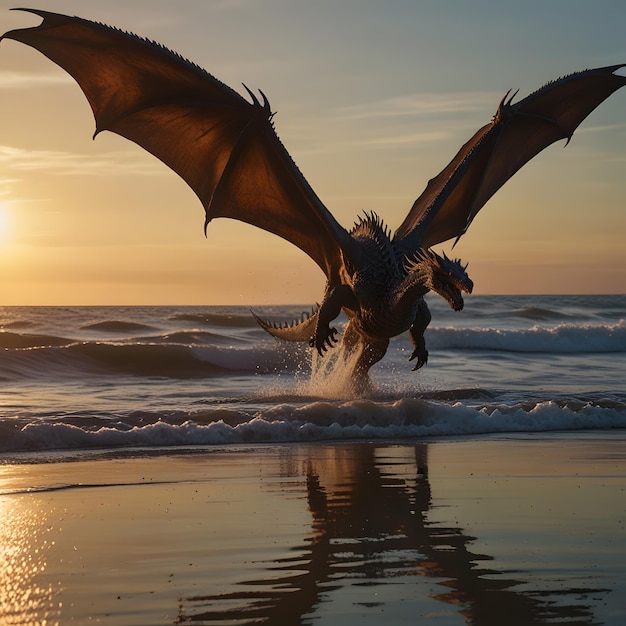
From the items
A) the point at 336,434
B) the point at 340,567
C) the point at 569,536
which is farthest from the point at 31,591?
the point at 336,434

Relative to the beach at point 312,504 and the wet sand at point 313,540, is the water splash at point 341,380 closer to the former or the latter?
the beach at point 312,504

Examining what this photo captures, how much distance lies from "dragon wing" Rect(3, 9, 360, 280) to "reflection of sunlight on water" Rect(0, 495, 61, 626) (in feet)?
18.4

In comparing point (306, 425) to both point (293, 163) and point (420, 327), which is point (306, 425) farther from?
point (293, 163)

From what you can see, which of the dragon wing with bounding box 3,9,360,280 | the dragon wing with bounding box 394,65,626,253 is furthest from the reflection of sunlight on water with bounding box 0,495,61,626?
the dragon wing with bounding box 394,65,626,253

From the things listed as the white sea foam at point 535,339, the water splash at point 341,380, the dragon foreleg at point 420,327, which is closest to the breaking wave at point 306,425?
the dragon foreleg at point 420,327

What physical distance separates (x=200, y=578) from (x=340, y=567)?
74 centimetres

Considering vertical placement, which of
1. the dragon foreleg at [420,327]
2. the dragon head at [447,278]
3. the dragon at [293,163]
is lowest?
the dragon foreleg at [420,327]

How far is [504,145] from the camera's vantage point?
13.7 metres

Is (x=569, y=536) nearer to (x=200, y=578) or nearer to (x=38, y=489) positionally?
(x=200, y=578)

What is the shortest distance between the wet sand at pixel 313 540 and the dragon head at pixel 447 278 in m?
1.47

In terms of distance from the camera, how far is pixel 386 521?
6.67 meters

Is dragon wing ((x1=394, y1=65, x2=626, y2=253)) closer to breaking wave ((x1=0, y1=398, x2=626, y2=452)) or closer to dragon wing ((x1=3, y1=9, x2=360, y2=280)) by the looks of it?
dragon wing ((x1=3, y1=9, x2=360, y2=280))

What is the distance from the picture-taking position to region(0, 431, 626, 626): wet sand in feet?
15.6

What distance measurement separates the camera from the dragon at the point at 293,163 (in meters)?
11.2
